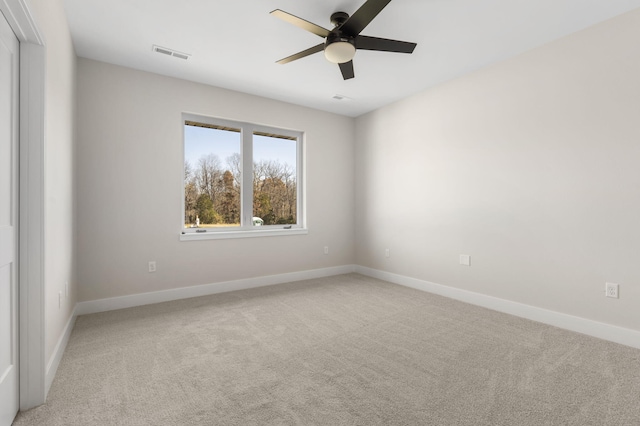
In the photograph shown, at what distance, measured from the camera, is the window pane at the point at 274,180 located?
4453 millimetres

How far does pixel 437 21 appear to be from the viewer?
2.56 m

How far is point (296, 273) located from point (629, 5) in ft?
14.2

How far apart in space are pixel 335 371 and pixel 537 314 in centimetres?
221

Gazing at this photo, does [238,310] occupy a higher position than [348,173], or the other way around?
[348,173]

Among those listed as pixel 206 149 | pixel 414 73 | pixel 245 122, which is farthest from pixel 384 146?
pixel 206 149

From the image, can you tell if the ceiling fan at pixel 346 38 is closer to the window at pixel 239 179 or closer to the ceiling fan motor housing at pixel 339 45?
the ceiling fan motor housing at pixel 339 45

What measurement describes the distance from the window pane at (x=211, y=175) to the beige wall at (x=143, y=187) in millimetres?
204

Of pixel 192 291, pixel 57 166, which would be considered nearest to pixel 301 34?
pixel 57 166

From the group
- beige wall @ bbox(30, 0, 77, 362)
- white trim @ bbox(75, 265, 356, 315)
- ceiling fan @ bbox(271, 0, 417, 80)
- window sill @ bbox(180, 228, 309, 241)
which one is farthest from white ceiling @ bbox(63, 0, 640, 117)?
white trim @ bbox(75, 265, 356, 315)

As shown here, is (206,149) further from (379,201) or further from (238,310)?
(379,201)

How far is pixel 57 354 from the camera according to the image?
2.12 metres

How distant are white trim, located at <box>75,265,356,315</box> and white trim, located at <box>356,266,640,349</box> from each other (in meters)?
1.35

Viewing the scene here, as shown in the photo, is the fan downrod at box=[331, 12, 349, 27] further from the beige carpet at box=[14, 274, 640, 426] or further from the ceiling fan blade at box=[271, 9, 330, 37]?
the beige carpet at box=[14, 274, 640, 426]

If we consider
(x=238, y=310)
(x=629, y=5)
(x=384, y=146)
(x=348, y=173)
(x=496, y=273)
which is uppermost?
(x=629, y=5)
